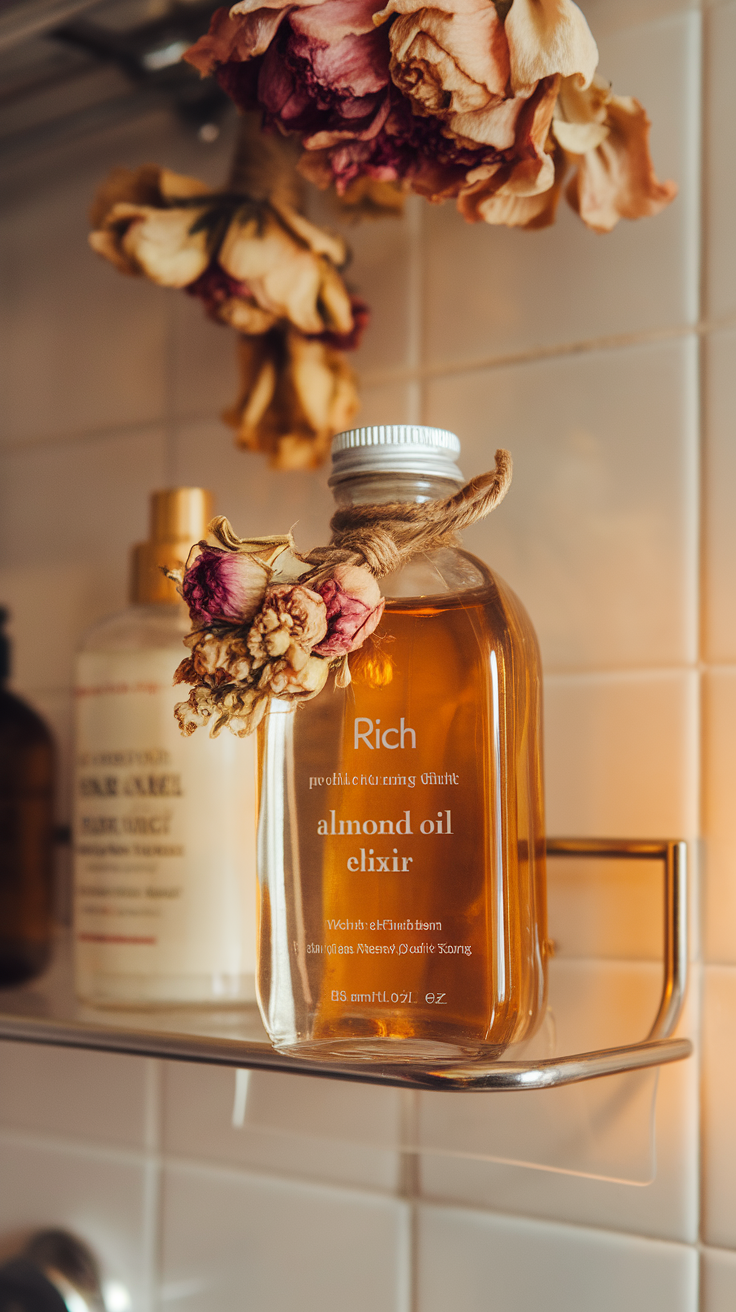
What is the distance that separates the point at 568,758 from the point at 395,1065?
0.56 feet

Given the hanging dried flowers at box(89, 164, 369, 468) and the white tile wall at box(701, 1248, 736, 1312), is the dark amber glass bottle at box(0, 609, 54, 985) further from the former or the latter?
the white tile wall at box(701, 1248, 736, 1312)

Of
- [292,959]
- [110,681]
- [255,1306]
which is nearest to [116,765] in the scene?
[110,681]

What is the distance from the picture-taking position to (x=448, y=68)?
34 centimetres

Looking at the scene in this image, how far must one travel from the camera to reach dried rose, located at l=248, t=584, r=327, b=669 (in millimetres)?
300

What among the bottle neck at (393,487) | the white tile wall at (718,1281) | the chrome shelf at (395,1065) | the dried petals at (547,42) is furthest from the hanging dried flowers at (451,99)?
the white tile wall at (718,1281)

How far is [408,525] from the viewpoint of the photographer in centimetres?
36

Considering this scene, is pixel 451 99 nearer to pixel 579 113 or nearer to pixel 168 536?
pixel 579 113

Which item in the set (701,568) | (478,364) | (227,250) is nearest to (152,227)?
(227,250)

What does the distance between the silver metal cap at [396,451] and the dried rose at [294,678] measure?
0.26ft

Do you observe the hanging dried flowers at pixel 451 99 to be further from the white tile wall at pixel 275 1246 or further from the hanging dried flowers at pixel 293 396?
the white tile wall at pixel 275 1246

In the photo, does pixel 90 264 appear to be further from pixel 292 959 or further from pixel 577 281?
pixel 292 959

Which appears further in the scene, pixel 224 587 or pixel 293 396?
pixel 293 396

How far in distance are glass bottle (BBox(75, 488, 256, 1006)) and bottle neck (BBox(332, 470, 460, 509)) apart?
111 mm

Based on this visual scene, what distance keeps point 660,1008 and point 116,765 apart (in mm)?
231
